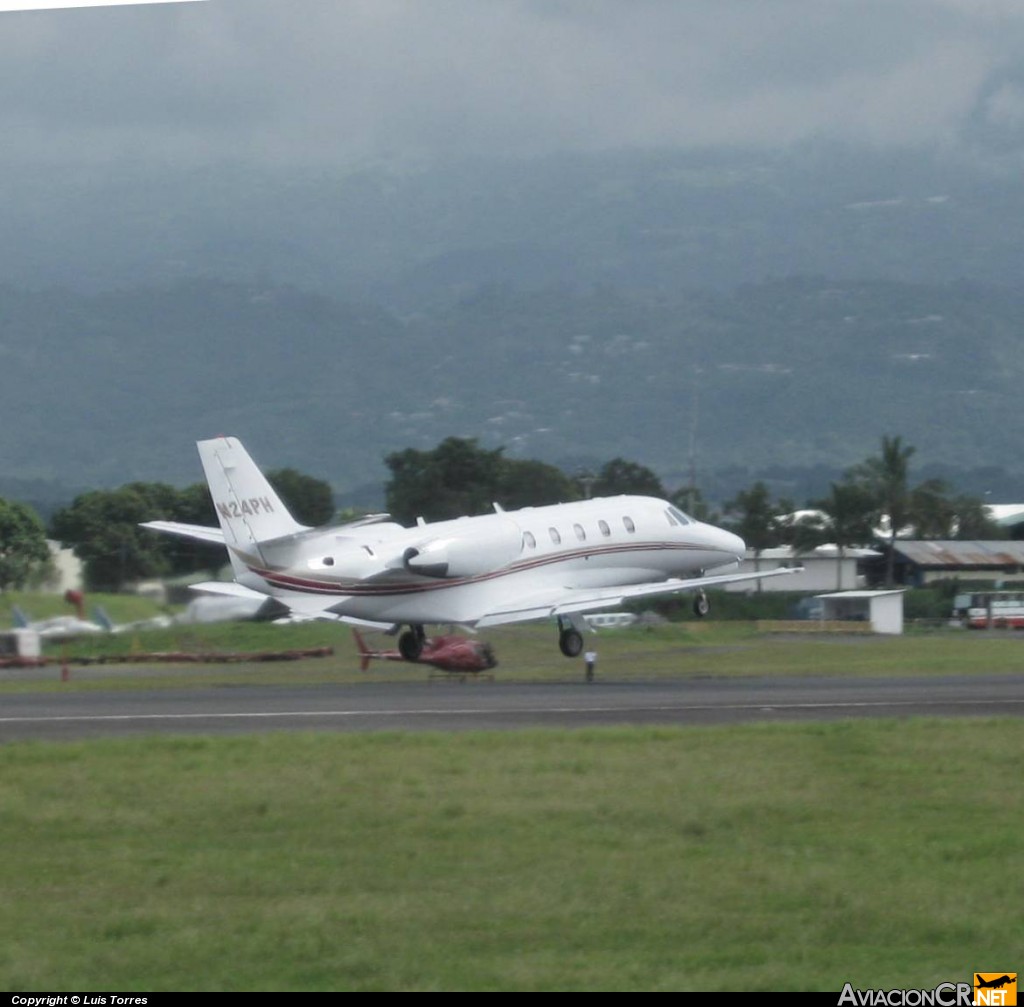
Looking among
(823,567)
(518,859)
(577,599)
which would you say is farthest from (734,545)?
(823,567)

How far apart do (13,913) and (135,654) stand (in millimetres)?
35784

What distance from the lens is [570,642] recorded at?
4191 centimetres

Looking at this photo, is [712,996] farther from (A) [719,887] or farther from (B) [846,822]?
(B) [846,822]

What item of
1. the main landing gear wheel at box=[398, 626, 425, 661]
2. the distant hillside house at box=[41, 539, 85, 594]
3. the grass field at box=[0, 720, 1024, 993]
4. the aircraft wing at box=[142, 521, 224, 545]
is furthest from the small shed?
the grass field at box=[0, 720, 1024, 993]

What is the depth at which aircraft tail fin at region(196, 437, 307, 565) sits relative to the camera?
37.7 metres

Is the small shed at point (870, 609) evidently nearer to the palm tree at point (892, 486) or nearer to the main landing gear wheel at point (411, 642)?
the main landing gear wheel at point (411, 642)

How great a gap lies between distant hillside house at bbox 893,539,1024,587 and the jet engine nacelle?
201 feet

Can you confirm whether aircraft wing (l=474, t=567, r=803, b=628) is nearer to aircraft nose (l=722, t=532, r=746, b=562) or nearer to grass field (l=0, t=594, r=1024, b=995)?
aircraft nose (l=722, t=532, r=746, b=562)

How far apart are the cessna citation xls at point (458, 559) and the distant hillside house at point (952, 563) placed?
56.6m

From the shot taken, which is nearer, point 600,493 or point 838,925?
point 838,925

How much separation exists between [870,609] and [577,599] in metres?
30.6

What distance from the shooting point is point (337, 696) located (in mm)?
30734

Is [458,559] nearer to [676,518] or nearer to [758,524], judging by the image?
[676,518]

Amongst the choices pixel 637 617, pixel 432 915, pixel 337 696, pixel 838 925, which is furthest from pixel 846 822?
pixel 637 617
